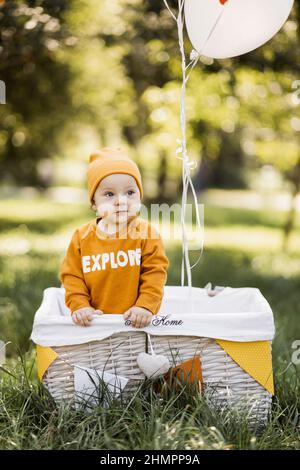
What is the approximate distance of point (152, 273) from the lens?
2.46m

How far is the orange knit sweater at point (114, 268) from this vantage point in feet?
8.00

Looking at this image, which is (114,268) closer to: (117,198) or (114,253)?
(114,253)

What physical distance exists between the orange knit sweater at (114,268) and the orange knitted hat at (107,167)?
18 cm

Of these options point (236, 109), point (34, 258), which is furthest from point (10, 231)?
point (236, 109)

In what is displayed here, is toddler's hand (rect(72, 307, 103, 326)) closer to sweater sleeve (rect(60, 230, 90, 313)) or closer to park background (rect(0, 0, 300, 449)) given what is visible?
sweater sleeve (rect(60, 230, 90, 313))

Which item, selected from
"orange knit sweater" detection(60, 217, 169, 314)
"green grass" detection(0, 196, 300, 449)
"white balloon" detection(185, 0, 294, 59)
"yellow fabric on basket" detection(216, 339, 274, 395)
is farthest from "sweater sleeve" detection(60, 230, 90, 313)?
"white balloon" detection(185, 0, 294, 59)

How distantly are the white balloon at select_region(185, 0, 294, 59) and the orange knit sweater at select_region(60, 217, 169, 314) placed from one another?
0.80m

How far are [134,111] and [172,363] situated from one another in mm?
9369

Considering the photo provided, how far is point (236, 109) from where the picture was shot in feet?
23.5

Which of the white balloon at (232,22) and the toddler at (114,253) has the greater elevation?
the white balloon at (232,22)

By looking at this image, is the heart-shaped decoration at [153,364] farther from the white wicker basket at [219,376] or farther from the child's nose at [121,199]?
the child's nose at [121,199]

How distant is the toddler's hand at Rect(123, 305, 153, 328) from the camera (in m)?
2.26

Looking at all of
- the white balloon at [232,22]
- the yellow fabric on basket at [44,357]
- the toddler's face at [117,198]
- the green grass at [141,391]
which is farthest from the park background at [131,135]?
the white balloon at [232,22]
